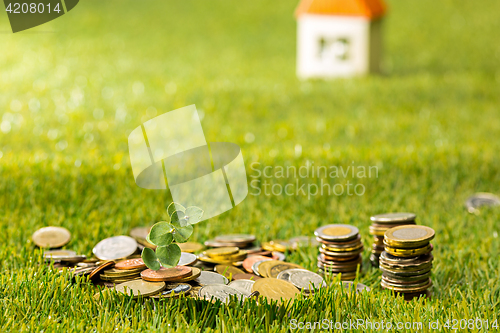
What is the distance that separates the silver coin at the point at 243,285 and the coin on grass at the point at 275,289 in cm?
5

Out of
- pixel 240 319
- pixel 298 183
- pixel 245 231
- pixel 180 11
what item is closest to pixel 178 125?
pixel 298 183

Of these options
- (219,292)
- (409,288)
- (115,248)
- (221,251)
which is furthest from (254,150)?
(219,292)

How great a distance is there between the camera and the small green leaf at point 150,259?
103 inches

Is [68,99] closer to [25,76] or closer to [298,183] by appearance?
[25,76]

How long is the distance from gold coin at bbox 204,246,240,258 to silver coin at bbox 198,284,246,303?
553 mm

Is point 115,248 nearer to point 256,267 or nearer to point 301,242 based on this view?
point 256,267

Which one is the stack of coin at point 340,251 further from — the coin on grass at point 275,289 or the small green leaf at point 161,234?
the small green leaf at point 161,234

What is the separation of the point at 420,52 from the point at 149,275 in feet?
35.9

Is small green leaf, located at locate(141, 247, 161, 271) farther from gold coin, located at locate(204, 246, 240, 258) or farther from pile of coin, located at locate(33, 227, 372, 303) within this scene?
gold coin, located at locate(204, 246, 240, 258)

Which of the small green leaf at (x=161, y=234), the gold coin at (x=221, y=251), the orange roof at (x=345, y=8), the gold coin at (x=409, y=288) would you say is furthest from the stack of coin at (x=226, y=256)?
the orange roof at (x=345, y=8)

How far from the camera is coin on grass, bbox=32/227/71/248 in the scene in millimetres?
3520

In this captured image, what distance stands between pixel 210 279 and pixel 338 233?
0.87 metres

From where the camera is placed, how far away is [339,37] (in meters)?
9.53

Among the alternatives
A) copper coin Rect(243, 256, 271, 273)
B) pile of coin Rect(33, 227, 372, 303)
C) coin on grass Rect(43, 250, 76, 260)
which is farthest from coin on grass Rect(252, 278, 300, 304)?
coin on grass Rect(43, 250, 76, 260)
